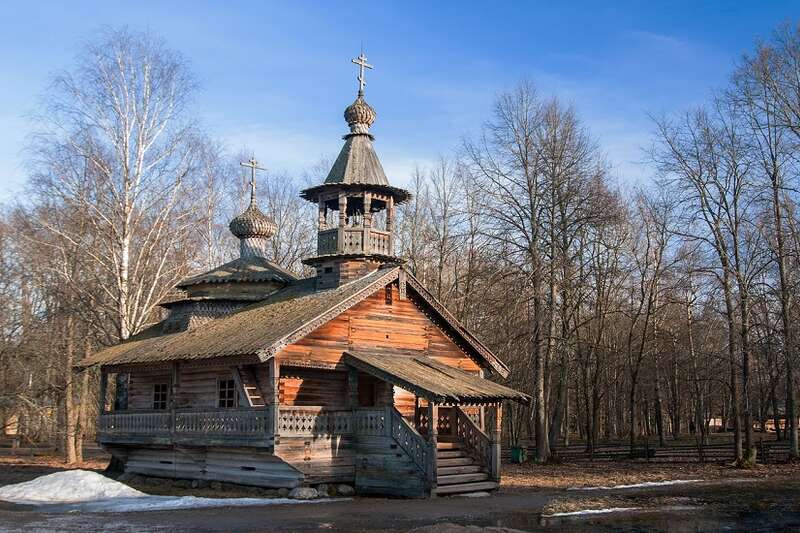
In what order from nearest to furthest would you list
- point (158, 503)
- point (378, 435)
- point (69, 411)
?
1. point (158, 503)
2. point (378, 435)
3. point (69, 411)

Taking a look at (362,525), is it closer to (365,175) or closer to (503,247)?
(365,175)

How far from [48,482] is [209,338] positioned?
6158 millimetres

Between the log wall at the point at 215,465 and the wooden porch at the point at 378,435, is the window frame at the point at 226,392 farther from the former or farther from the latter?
the log wall at the point at 215,465

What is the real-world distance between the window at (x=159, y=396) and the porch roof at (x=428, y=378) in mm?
8861

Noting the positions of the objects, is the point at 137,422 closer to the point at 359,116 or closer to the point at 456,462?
the point at 456,462

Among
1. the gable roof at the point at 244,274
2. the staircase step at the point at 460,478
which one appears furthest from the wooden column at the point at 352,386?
the gable roof at the point at 244,274

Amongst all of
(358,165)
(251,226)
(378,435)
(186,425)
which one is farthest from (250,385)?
(251,226)

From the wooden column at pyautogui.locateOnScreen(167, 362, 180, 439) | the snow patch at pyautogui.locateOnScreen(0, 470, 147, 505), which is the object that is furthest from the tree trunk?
the snow patch at pyautogui.locateOnScreen(0, 470, 147, 505)

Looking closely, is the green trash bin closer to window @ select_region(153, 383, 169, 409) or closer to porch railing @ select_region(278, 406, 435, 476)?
porch railing @ select_region(278, 406, 435, 476)

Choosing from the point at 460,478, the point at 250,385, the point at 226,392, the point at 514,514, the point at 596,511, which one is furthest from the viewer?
the point at 226,392

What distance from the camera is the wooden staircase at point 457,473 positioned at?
73.3 feet

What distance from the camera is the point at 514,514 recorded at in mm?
18484

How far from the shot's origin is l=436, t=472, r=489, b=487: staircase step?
877 inches

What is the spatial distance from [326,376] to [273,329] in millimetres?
2862
